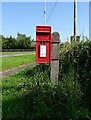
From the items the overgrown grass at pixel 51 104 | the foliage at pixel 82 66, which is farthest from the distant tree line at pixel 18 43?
the overgrown grass at pixel 51 104

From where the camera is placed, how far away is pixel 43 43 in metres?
7.92

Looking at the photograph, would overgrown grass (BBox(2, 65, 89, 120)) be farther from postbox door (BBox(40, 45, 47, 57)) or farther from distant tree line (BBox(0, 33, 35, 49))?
distant tree line (BBox(0, 33, 35, 49))

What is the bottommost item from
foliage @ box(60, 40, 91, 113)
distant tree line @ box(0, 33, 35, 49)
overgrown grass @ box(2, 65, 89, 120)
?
overgrown grass @ box(2, 65, 89, 120)

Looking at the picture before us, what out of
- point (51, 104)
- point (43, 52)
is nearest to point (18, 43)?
point (43, 52)

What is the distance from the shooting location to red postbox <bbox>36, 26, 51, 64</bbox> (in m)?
7.85

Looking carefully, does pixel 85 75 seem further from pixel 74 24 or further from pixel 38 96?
pixel 74 24

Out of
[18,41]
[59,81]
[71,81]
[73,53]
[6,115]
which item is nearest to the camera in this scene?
[6,115]

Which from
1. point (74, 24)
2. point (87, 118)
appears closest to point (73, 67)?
point (87, 118)

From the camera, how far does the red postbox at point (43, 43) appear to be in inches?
309

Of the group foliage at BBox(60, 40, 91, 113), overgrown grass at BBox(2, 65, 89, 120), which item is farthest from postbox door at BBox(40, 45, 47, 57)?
overgrown grass at BBox(2, 65, 89, 120)

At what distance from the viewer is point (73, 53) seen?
8188 millimetres

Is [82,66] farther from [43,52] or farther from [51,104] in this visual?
[51,104]

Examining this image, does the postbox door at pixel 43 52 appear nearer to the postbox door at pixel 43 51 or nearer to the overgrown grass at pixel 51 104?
the postbox door at pixel 43 51

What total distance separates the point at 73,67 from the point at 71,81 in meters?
0.84
